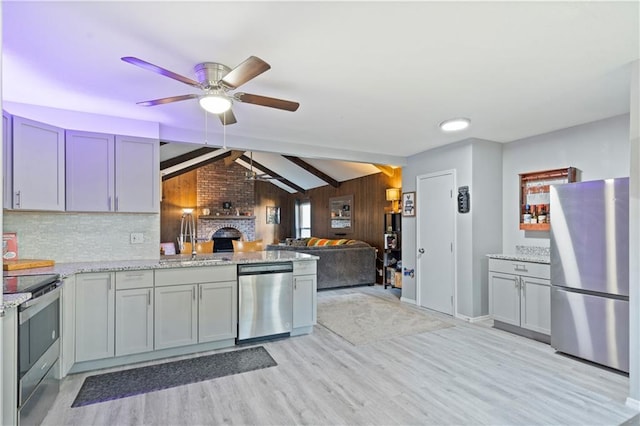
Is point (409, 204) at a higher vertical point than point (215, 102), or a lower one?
lower

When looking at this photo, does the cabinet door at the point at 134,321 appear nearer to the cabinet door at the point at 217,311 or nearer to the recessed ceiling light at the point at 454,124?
the cabinet door at the point at 217,311

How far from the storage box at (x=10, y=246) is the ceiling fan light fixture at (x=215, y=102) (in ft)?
7.33

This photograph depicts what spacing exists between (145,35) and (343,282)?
17.7 feet

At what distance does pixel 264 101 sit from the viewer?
96.4 inches

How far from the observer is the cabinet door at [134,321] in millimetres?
2971

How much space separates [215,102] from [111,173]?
1.67 meters

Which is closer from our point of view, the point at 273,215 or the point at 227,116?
the point at 227,116

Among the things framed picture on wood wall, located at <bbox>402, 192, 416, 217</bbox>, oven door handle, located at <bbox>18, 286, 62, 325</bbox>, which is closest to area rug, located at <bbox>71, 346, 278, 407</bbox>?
oven door handle, located at <bbox>18, 286, 62, 325</bbox>

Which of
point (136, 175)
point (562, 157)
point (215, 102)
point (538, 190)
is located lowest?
point (538, 190)

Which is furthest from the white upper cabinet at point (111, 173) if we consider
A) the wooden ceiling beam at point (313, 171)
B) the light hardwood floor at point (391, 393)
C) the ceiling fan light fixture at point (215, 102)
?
the wooden ceiling beam at point (313, 171)

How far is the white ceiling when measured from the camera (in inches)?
69.7

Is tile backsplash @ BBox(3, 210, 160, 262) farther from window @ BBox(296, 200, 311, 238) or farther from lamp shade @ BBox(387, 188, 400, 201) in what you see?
window @ BBox(296, 200, 311, 238)

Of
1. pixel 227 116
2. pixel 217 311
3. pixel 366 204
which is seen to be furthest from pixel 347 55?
pixel 366 204

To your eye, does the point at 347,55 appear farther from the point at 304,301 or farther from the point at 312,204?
the point at 312,204
